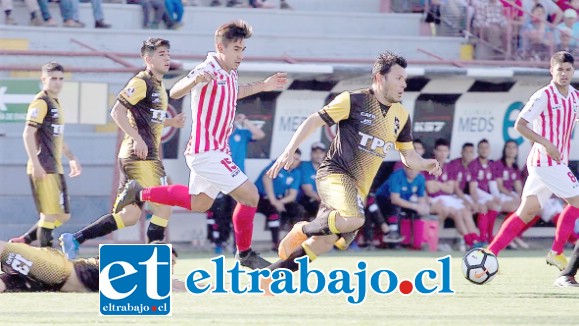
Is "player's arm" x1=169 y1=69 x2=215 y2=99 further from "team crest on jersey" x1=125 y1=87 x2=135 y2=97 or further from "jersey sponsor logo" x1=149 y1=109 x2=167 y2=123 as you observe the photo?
"jersey sponsor logo" x1=149 y1=109 x2=167 y2=123

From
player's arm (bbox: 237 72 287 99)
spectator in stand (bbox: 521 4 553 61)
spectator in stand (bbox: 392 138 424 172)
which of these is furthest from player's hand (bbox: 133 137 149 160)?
spectator in stand (bbox: 521 4 553 61)

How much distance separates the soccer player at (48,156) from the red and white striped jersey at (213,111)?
9.21 ft

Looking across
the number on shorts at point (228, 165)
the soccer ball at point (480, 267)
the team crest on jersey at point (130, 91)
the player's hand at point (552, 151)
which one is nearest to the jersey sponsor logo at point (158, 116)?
the team crest on jersey at point (130, 91)

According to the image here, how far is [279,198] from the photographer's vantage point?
15.5 metres

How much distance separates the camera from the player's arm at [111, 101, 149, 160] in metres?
11.1

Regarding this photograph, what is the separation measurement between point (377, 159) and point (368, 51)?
8.45 meters

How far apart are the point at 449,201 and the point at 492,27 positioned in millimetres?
3369

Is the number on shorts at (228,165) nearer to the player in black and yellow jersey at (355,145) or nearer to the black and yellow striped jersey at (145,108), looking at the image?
the player in black and yellow jersey at (355,145)

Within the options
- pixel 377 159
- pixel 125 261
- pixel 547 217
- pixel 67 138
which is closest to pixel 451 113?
pixel 547 217

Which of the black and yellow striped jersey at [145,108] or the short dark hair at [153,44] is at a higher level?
the short dark hair at [153,44]

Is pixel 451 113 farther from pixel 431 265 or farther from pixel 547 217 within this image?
pixel 431 265

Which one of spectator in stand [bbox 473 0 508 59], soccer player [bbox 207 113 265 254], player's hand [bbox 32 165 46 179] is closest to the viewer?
player's hand [bbox 32 165 46 179]

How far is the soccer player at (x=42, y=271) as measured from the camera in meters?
8.70

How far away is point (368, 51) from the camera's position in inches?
720
